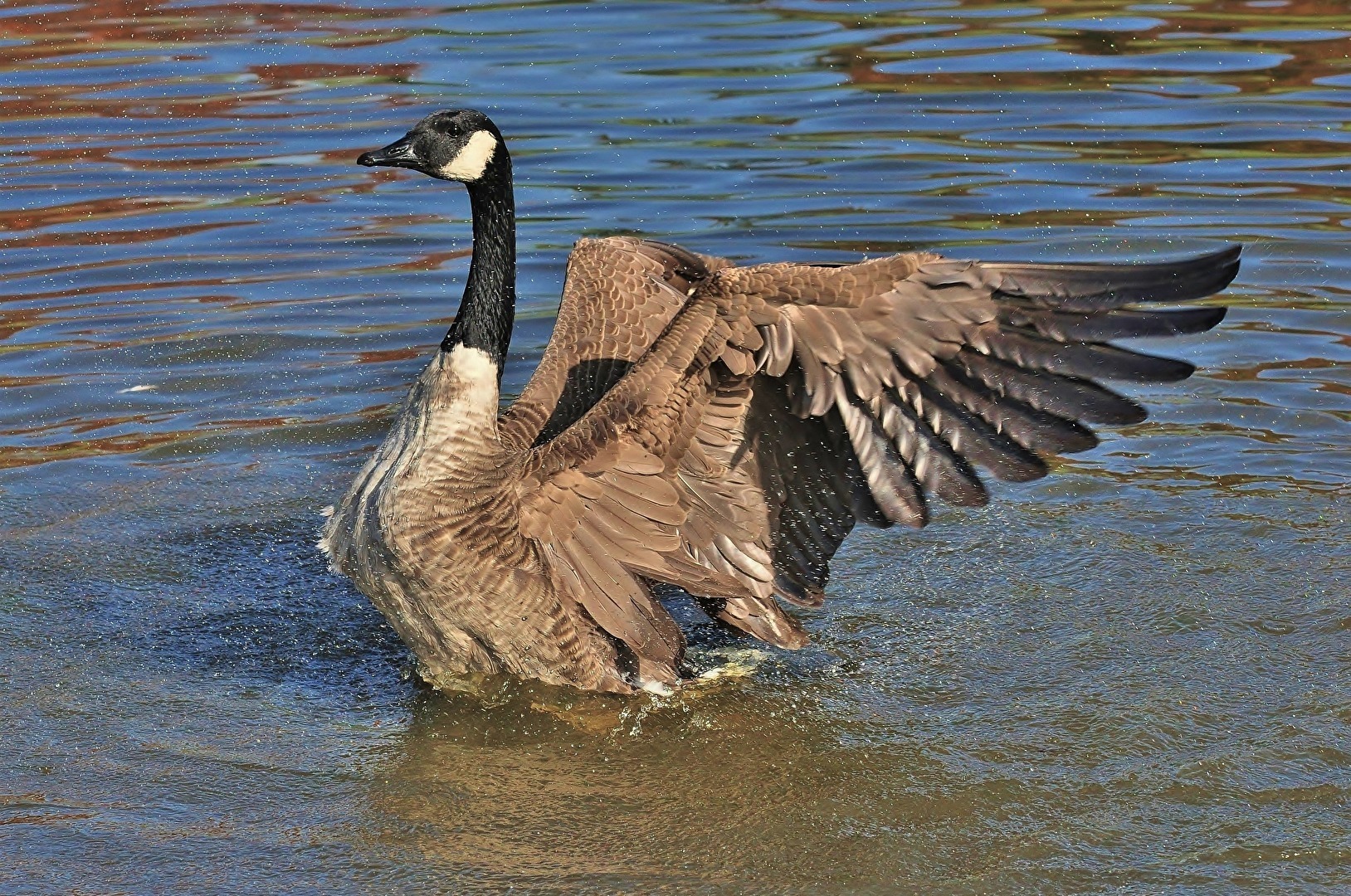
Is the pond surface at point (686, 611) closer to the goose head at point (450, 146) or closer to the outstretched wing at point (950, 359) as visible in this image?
the outstretched wing at point (950, 359)

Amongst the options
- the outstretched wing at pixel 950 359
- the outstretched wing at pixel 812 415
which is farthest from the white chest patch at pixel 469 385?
the outstretched wing at pixel 950 359

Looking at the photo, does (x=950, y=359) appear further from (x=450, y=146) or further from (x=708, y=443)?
(x=450, y=146)

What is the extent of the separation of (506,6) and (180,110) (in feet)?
11.8

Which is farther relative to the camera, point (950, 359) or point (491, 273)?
point (491, 273)

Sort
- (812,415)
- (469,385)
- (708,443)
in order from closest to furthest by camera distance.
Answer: (812,415) < (708,443) < (469,385)

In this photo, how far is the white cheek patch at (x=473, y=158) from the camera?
6363 millimetres

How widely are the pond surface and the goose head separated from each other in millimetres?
1782

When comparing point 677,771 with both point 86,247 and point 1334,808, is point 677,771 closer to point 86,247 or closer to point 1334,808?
point 1334,808

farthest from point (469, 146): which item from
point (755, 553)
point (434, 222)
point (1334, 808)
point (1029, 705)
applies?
point (434, 222)

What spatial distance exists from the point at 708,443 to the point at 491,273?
1.04 metres

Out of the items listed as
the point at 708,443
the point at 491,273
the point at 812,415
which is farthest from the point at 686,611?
the point at 812,415

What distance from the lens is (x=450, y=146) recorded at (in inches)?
250

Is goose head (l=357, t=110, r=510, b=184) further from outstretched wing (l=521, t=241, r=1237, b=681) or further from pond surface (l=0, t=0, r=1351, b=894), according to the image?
pond surface (l=0, t=0, r=1351, b=894)

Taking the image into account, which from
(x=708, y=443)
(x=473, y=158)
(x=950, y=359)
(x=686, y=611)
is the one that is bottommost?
(x=686, y=611)
